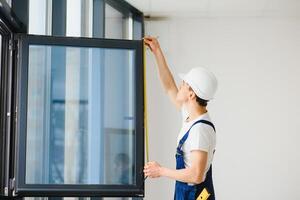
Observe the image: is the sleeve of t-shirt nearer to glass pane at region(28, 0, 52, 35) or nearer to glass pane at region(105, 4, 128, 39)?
glass pane at region(28, 0, 52, 35)

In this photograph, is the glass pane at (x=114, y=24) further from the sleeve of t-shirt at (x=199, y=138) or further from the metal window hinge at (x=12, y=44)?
the sleeve of t-shirt at (x=199, y=138)

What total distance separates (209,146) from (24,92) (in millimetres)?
973

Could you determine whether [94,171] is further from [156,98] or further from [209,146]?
[156,98]

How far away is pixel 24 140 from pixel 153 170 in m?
0.67

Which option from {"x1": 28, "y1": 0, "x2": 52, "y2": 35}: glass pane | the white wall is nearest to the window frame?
{"x1": 28, "y1": 0, "x2": 52, "y2": 35}: glass pane

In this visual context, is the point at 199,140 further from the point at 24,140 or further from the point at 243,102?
the point at 243,102

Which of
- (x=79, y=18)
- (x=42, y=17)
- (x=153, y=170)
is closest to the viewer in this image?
(x=153, y=170)

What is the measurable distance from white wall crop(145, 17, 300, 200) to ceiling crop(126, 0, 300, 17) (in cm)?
9

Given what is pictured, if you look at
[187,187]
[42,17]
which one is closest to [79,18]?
[42,17]

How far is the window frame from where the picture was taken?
8.32 ft

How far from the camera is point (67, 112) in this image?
2.81m

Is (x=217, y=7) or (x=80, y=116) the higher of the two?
(x=217, y=7)

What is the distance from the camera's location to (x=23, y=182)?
253 centimetres

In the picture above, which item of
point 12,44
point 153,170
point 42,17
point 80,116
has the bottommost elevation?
point 153,170
